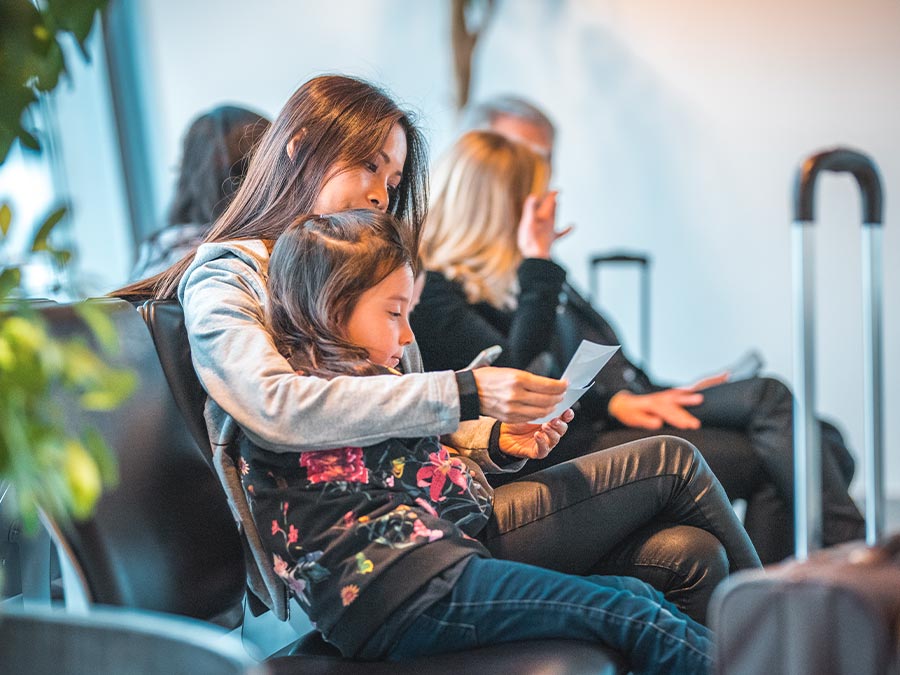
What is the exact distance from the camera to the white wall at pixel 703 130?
126 inches

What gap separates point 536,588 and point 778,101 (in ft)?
8.30

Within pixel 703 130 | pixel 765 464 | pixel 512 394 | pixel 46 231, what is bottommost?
pixel 765 464

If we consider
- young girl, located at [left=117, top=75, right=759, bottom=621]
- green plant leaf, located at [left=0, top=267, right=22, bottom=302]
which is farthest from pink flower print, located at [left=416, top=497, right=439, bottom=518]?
green plant leaf, located at [left=0, top=267, right=22, bottom=302]

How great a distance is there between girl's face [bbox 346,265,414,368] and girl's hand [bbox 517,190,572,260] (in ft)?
3.01

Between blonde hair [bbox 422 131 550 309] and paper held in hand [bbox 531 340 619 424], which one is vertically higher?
blonde hair [bbox 422 131 550 309]

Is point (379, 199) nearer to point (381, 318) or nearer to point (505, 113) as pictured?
point (381, 318)

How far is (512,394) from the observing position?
3.79 ft

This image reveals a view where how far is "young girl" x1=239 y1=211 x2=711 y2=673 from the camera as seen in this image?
3.71 ft

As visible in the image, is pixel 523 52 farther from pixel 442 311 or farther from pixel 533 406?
pixel 533 406

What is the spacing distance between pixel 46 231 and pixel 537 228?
4.89 feet

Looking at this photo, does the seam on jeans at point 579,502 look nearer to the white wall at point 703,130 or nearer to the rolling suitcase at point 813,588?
the rolling suitcase at point 813,588

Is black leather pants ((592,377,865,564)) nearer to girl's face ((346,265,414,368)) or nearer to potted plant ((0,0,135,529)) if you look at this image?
girl's face ((346,265,414,368))

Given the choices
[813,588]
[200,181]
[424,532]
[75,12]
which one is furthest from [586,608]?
[200,181]

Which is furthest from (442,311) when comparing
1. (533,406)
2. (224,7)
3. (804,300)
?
(224,7)
